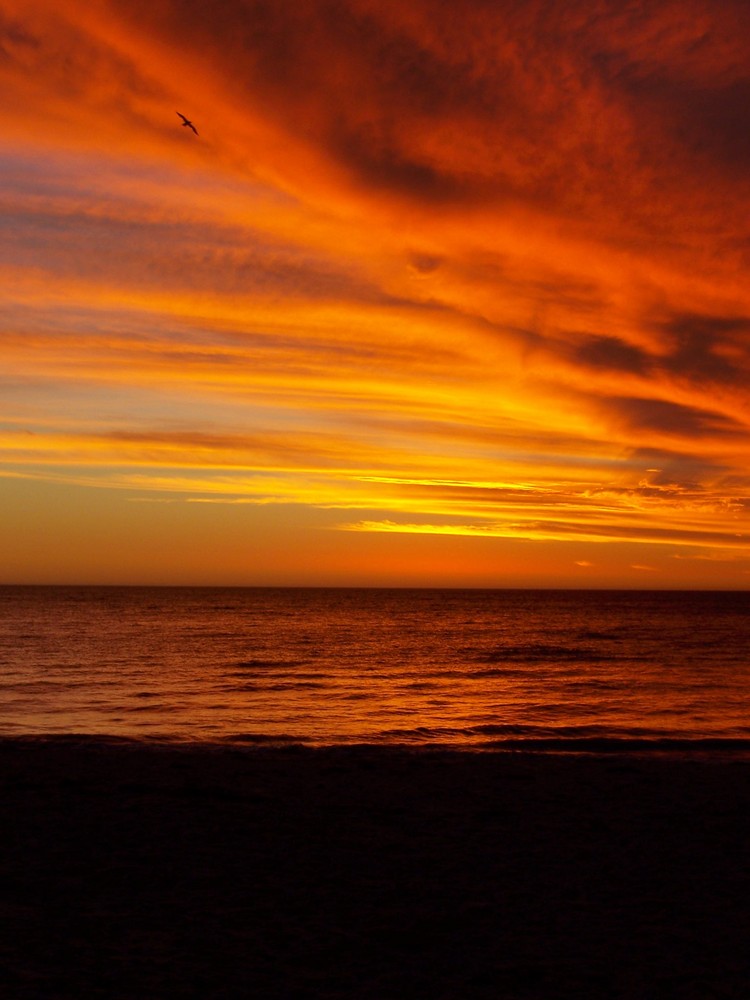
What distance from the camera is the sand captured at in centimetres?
707

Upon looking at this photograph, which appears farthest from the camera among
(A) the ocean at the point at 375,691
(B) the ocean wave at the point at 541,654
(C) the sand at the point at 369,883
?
(B) the ocean wave at the point at 541,654

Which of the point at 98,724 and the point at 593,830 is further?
the point at 98,724

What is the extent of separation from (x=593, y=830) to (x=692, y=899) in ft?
8.80

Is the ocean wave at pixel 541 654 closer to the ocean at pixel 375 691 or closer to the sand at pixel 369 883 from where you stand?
the ocean at pixel 375 691

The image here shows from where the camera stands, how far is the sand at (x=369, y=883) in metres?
7.07

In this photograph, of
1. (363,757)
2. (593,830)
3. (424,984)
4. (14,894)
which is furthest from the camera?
(363,757)

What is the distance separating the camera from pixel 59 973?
6.94 metres

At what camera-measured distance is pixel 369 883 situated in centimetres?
930

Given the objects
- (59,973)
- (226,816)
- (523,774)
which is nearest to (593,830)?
(523,774)

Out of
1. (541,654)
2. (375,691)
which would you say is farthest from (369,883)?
(541,654)

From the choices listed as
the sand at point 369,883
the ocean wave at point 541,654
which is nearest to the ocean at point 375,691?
the ocean wave at point 541,654

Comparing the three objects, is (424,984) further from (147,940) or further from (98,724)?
(98,724)

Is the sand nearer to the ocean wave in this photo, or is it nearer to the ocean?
the ocean

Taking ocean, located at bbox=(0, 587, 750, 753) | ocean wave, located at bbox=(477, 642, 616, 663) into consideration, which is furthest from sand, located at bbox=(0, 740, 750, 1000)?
ocean wave, located at bbox=(477, 642, 616, 663)
